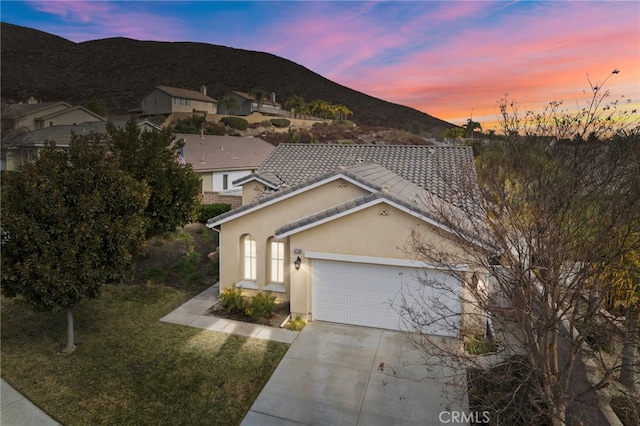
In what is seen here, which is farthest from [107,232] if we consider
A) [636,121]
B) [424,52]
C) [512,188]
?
[424,52]

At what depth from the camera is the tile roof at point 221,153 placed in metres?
32.1

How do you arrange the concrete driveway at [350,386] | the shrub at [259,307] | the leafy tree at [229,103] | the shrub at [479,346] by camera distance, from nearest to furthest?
the concrete driveway at [350,386]
the shrub at [479,346]
the shrub at [259,307]
the leafy tree at [229,103]

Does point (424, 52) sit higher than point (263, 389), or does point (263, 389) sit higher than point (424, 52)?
point (424, 52)

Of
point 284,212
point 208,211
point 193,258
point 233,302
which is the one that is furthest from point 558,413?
point 208,211

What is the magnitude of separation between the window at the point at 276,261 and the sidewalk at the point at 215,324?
216 centimetres

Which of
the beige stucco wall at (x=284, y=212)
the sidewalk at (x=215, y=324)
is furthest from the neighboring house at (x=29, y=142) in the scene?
the sidewalk at (x=215, y=324)

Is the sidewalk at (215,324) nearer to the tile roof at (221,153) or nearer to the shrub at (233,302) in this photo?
the shrub at (233,302)

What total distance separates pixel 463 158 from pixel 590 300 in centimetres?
1219

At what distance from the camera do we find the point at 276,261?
1377 centimetres

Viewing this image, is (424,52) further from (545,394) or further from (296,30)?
(545,394)

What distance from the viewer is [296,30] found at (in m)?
29.6

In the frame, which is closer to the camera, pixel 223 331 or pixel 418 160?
pixel 223 331

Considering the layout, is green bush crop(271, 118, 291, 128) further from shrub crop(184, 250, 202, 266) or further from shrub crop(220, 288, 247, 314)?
shrub crop(220, 288, 247, 314)

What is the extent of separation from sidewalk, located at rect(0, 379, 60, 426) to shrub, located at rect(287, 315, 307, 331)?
603 centimetres
